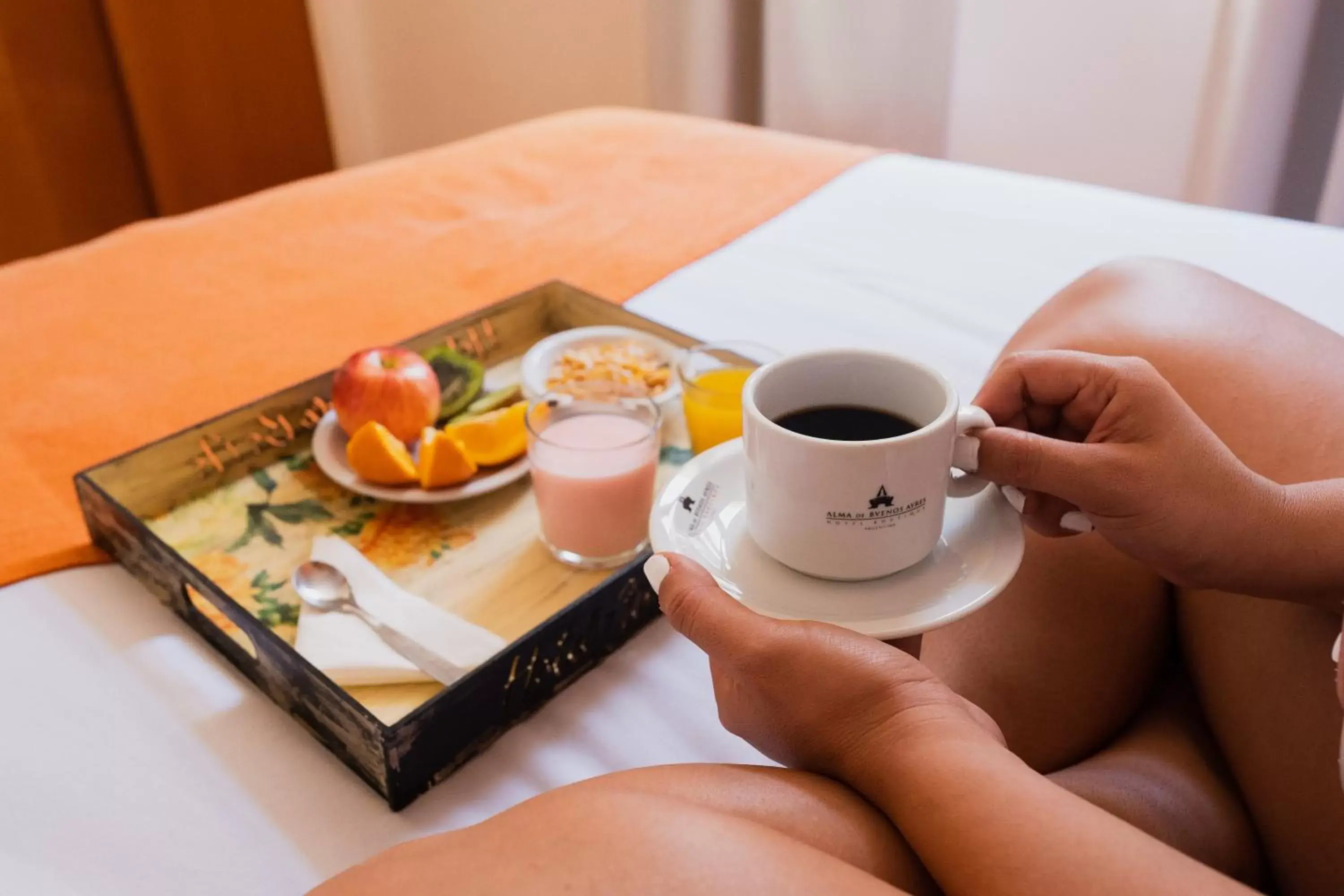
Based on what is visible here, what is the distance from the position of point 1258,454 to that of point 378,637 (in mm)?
610

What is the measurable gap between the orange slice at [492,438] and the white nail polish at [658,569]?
42 centimetres

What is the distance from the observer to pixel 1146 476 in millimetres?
606

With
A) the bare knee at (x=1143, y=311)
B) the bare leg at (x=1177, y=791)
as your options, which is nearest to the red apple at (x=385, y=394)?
the bare knee at (x=1143, y=311)

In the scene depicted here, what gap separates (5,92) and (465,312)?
1.89m

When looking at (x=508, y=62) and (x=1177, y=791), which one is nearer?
(x=1177, y=791)

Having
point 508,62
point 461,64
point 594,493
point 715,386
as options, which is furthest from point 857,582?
point 461,64

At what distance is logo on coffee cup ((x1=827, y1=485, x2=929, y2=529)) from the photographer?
0.57 meters

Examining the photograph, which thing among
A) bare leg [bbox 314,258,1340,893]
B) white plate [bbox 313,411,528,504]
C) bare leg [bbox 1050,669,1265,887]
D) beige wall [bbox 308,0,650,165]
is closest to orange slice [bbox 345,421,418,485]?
white plate [bbox 313,411,528,504]

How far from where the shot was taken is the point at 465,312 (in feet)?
4.18

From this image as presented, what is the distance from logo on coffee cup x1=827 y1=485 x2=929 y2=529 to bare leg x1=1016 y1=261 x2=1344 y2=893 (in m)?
0.25

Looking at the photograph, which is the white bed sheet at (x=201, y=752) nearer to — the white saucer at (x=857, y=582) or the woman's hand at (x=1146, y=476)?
the white saucer at (x=857, y=582)

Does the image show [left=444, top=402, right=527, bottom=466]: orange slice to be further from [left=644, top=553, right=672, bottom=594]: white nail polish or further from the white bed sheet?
[left=644, top=553, right=672, bottom=594]: white nail polish

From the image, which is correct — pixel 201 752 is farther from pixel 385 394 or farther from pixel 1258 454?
pixel 1258 454

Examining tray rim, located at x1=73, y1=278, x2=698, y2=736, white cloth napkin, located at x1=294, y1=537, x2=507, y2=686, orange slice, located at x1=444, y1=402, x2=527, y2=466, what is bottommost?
white cloth napkin, located at x1=294, y1=537, x2=507, y2=686
